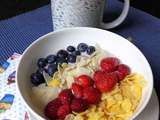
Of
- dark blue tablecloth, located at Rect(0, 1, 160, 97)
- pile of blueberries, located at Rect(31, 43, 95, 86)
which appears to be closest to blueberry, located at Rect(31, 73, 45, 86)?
pile of blueberries, located at Rect(31, 43, 95, 86)

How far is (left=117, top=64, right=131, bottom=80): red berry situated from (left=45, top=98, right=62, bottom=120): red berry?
10 centimetres

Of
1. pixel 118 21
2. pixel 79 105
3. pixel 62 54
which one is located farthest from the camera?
pixel 118 21

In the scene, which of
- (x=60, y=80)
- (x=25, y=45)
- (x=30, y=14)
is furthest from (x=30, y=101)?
(x=30, y=14)

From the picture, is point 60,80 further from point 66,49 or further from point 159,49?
point 159,49

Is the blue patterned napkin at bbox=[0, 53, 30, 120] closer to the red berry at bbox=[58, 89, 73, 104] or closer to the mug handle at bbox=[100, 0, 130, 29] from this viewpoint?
the red berry at bbox=[58, 89, 73, 104]

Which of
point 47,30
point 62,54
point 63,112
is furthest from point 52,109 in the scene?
point 47,30

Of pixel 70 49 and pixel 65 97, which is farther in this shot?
pixel 70 49

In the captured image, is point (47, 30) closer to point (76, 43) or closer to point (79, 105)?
point (76, 43)

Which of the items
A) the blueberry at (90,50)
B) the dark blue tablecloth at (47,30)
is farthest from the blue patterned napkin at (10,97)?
the blueberry at (90,50)

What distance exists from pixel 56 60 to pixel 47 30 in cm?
15

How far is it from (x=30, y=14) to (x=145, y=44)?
0.82 feet

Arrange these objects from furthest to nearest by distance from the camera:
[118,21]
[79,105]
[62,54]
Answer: [118,21], [62,54], [79,105]

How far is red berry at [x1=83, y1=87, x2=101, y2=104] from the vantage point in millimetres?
452

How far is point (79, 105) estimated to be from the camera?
443 mm
